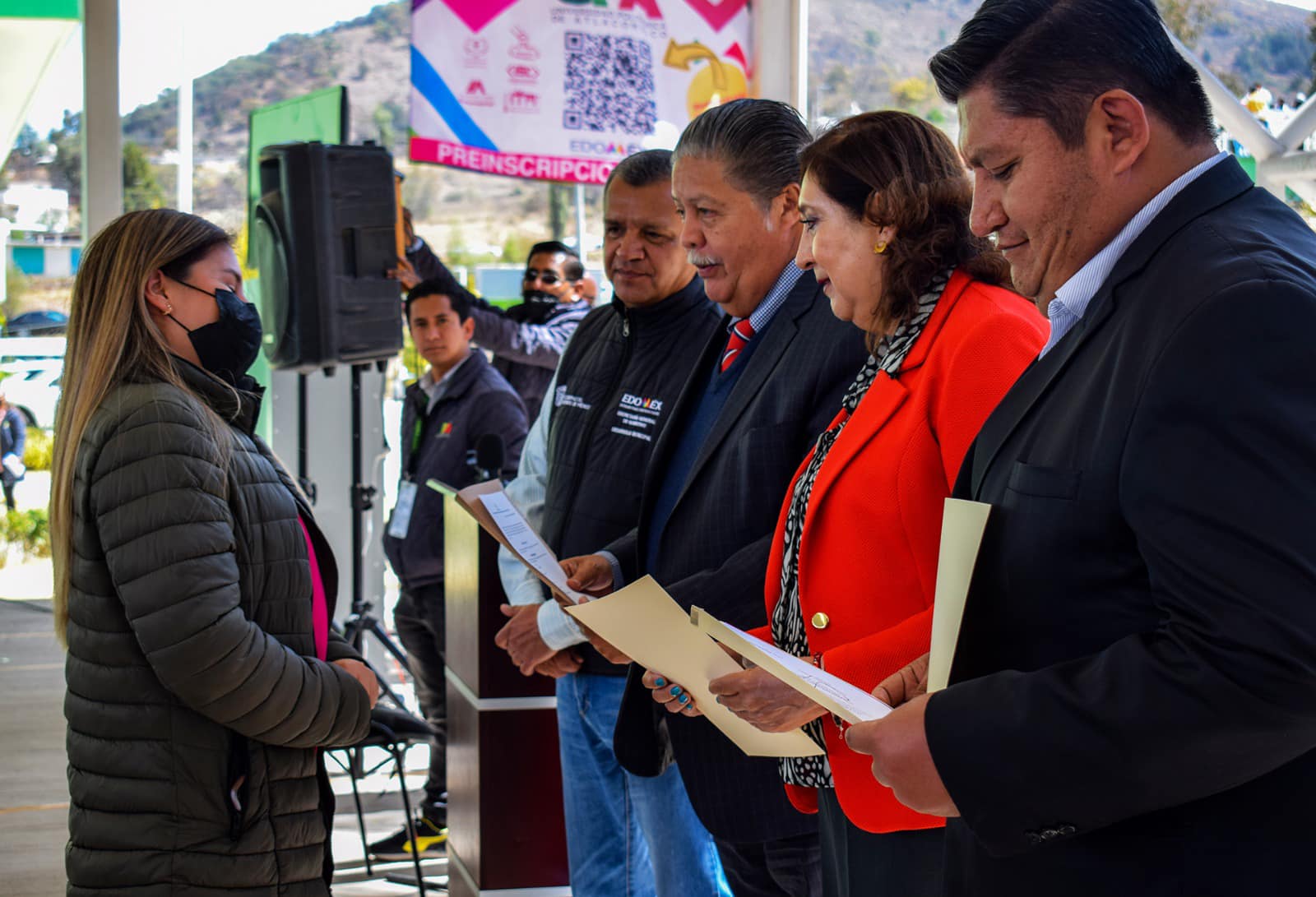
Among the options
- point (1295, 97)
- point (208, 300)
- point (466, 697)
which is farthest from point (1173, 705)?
point (1295, 97)

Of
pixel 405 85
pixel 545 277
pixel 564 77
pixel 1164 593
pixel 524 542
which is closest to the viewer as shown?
pixel 1164 593

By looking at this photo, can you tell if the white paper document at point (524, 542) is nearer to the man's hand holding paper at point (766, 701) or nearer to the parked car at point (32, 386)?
the man's hand holding paper at point (766, 701)

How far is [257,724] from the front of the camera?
1.89 meters

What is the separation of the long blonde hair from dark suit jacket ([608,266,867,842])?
0.78 meters

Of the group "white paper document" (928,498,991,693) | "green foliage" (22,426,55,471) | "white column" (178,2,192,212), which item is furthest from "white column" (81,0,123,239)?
"white paper document" (928,498,991,693)

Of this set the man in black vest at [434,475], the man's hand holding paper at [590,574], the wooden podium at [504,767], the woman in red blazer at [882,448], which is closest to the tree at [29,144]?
the man in black vest at [434,475]

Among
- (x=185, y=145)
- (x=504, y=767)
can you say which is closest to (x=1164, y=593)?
(x=504, y=767)

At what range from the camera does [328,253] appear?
3.93m

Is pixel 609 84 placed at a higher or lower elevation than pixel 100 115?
higher

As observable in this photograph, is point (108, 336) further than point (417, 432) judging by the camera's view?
No

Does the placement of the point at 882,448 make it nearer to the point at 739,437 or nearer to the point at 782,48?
the point at 739,437

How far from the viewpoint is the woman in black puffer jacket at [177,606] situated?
181 cm

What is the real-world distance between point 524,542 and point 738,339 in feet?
1.61

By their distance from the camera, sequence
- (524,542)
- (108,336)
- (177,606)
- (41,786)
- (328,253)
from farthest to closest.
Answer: (41,786) < (328,253) < (524,542) < (108,336) < (177,606)
